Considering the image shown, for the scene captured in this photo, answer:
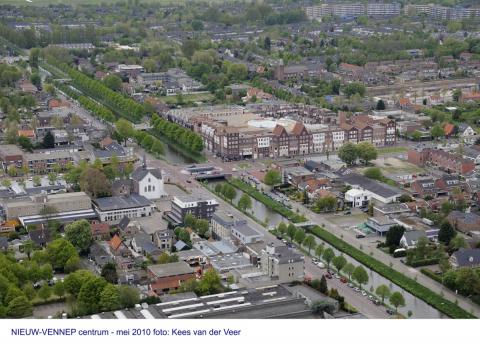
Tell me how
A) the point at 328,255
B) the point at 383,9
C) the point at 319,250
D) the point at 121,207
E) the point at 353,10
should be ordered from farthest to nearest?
the point at 353,10
the point at 383,9
the point at 121,207
the point at 319,250
the point at 328,255

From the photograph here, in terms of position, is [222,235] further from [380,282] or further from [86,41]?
[86,41]

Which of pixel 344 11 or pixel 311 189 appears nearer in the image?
pixel 311 189

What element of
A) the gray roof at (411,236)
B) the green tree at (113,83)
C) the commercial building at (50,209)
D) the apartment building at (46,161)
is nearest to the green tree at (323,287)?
the gray roof at (411,236)

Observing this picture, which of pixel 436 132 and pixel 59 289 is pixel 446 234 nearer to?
pixel 59 289

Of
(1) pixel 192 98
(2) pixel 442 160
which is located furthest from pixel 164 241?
(1) pixel 192 98

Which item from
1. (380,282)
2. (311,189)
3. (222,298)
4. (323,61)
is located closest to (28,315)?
(222,298)

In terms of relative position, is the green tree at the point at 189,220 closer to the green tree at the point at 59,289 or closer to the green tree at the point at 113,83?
the green tree at the point at 59,289
